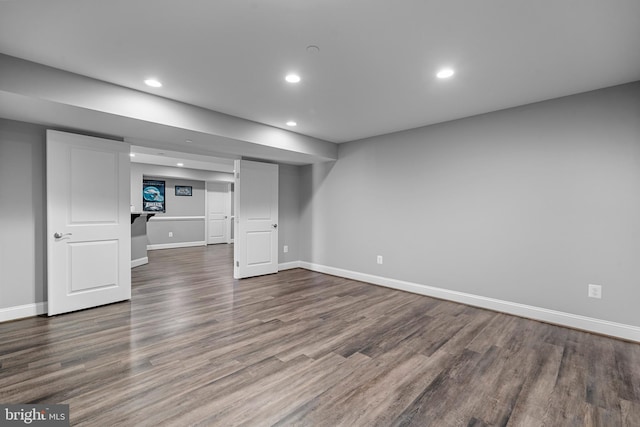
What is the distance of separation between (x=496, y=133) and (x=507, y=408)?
9.63ft

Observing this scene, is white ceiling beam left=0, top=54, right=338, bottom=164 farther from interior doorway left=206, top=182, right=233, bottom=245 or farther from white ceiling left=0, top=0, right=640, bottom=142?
interior doorway left=206, top=182, right=233, bottom=245

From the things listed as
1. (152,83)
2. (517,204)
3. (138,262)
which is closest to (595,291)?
(517,204)

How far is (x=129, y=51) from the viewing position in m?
2.22

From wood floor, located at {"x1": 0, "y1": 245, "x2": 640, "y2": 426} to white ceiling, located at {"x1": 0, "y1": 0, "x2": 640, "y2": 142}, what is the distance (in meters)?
2.38

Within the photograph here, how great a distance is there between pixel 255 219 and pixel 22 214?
2.89 metres

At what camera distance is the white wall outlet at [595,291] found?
286cm

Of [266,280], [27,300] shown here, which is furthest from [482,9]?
[27,300]

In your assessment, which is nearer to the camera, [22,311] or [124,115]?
[124,115]

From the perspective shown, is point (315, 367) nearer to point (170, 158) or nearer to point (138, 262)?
point (138, 262)

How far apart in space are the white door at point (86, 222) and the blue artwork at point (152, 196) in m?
5.36

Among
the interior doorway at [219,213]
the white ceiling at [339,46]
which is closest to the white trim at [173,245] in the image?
the interior doorway at [219,213]

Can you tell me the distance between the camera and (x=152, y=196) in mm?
8570

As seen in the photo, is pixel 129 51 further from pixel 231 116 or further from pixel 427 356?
pixel 427 356

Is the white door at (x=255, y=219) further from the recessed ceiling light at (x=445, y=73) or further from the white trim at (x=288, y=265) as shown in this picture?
the recessed ceiling light at (x=445, y=73)
